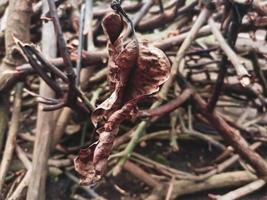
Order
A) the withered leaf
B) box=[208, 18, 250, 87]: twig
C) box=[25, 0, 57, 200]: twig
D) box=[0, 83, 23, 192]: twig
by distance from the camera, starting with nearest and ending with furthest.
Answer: the withered leaf
box=[208, 18, 250, 87]: twig
box=[25, 0, 57, 200]: twig
box=[0, 83, 23, 192]: twig

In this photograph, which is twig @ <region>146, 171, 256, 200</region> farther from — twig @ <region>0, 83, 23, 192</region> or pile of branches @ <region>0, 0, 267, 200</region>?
twig @ <region>0, 83, 23, 192</region>

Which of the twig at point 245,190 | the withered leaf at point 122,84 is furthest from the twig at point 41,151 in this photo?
the twig at point 245,190

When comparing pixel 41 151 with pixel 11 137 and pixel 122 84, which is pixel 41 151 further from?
pixel 122 84

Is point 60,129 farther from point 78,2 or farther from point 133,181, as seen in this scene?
point 78,2

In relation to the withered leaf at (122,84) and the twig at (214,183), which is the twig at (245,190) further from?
the withered leaf at (122,84)

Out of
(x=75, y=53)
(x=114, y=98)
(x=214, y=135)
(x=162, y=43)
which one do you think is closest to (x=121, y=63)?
(x=114, y=98)

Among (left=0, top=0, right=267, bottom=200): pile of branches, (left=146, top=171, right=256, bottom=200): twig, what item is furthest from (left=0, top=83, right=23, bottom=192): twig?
(left=146, top=171, right=256, bottom=200): twig

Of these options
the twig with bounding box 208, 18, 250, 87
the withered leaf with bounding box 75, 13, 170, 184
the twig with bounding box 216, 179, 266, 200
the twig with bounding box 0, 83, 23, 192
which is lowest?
the twig with bounding box 216, 179, 266, 200

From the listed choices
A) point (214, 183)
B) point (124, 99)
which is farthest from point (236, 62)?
point (214, 183)

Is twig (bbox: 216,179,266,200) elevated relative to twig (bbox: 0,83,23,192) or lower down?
lower down
